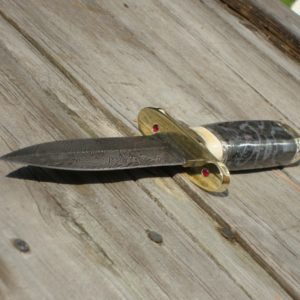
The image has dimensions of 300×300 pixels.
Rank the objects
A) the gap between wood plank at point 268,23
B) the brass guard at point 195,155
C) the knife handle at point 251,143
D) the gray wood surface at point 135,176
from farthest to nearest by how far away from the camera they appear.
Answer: the gap between wood plank at point 268,23 → the knife handle at point 251,143 → the brass guard at point 195,155 → the gray wood surface at point 135,176

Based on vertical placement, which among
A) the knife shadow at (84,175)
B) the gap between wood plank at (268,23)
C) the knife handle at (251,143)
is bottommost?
the knife shadow at (84,175)

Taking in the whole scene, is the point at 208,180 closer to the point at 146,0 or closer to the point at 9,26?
the point at 9,26

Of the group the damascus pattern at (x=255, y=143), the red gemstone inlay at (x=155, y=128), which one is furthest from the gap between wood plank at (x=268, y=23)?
the red gemstone inlay at (x=155, y=128)

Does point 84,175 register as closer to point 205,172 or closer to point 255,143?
point 205,172

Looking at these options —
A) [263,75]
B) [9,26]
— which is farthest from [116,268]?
[263,75]

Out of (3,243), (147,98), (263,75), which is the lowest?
(3,243)

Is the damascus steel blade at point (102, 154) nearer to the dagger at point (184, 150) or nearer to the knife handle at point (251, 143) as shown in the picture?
the dagger at point (184, 150)

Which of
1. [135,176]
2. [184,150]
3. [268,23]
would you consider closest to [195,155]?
[184,150]
